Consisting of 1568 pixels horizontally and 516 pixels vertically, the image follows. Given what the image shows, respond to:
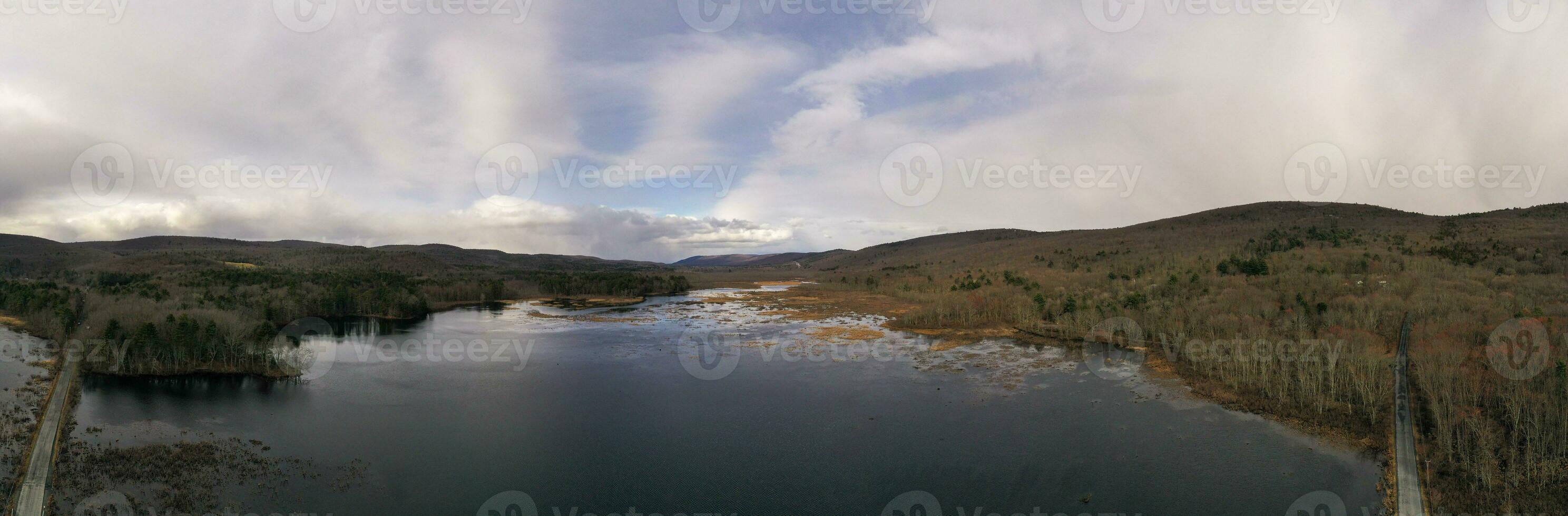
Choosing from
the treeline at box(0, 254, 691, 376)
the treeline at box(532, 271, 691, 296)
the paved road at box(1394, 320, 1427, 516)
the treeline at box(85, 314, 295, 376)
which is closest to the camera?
the paved road at box(1394, 320, 1427, 516)

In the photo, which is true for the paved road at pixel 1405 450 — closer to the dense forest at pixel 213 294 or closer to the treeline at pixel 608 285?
the dense forest at pixel 213 294

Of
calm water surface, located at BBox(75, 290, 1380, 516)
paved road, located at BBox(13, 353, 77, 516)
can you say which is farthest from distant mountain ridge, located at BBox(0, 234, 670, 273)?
calm water surface, located at BBox(75, 290, 1380, 516)

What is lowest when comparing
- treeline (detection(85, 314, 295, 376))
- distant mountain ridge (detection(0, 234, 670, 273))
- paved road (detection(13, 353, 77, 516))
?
paved road (detection(13, 353, 77, 516))

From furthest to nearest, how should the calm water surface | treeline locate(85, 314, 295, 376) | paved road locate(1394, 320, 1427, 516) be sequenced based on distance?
treeline locate(85, 314, 295, 376)
the calm water surface
paved road locate(1394, 320, 1427, 516)

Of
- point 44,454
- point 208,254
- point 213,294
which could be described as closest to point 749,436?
point 44,454

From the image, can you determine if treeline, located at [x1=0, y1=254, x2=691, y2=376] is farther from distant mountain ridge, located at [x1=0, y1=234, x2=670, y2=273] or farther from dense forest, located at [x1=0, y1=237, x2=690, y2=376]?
distant mountain ridge, located at [x1=0, y1=234, x2=670, y2=273]

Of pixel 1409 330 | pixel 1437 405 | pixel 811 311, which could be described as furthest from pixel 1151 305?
pixel 811 311

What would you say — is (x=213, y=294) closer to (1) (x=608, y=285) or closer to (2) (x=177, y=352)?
(2) (x=177, y=352)
